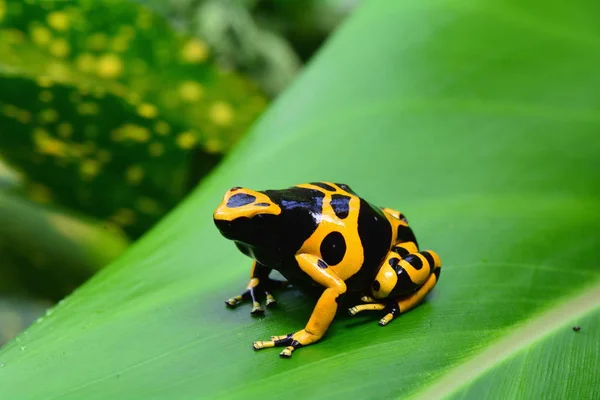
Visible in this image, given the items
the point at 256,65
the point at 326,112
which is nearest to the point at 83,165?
the point at 256,65

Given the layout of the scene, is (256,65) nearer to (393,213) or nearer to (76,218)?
(76,218)

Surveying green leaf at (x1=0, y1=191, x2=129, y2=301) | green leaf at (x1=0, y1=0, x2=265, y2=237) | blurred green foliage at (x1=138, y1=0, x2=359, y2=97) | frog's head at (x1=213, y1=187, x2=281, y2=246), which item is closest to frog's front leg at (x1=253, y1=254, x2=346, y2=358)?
frog's head at (x1=213, y1=187, x2=281, y2=246)

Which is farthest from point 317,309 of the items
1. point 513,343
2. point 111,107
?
point 111,107

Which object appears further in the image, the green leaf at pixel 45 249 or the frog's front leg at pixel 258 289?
the green leaf at pixel 45 249

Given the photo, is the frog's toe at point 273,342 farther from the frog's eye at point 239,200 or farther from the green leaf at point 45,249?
the green leaf at point 45,249

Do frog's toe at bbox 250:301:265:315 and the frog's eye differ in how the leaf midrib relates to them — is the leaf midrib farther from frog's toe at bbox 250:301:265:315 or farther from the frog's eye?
the frog's eye

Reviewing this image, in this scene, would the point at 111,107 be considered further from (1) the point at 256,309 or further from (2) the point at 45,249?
(1) the point at 256,309

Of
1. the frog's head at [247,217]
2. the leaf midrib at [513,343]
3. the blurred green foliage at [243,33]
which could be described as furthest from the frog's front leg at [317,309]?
the blurred green foliage at [243,33]
